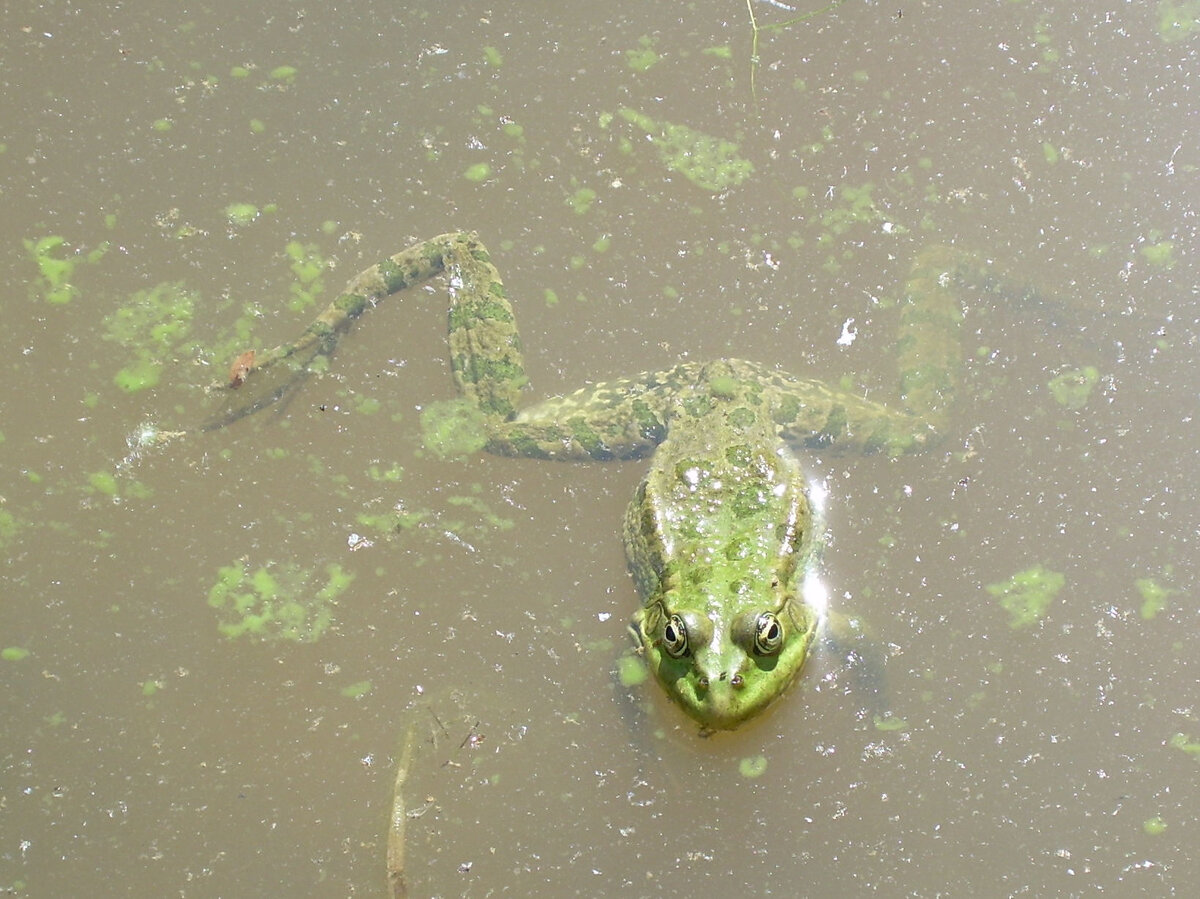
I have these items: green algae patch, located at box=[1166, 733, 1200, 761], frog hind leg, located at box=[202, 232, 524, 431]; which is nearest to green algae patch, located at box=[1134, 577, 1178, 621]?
green algae patch, located at box=[1166, 733, 1200, 761]

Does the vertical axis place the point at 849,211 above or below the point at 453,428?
above

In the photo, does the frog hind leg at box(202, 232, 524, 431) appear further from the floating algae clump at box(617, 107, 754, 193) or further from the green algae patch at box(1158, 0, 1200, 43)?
the green algae patch at box(1158, 0, 1200, 43)

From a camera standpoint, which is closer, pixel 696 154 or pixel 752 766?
pixel 752 766

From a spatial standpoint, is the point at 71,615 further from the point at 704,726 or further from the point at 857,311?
the point at 857,311

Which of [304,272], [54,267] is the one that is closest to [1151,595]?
[304,272]

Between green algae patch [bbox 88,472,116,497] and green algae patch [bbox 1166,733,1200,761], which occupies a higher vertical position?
green algae patch [bbox 88,472,116,497]

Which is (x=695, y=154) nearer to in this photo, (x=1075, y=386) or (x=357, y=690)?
(x=1075, y=386)

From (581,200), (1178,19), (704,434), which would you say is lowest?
(704,434)
